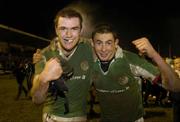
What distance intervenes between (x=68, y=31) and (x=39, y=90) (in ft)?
2.13

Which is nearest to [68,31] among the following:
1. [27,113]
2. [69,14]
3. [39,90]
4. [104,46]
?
[69,14]

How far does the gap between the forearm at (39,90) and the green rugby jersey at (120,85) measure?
80cm

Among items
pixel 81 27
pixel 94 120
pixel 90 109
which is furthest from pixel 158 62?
pixel 90 109

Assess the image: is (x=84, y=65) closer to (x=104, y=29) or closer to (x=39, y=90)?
(x=104, y=29)

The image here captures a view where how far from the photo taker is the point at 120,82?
4.02 m

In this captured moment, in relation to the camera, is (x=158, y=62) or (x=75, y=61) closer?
(x=158, y=62)

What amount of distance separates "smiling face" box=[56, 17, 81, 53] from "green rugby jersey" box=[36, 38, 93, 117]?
0.62 feet

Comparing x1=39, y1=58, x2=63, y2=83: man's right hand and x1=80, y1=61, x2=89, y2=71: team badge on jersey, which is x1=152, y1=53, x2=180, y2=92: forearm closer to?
x1=80, y1=61, x2=89, y2=71: team badge on jersey

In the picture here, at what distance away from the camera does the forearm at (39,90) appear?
335cm

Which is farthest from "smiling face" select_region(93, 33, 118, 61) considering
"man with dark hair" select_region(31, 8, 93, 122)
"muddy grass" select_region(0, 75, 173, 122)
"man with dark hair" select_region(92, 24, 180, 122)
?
"muddy grass" select_region(0, 75, 173, 122)

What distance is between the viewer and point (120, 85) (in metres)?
4.03

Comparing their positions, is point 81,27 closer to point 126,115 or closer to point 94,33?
point 94,33

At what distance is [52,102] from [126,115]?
804mm

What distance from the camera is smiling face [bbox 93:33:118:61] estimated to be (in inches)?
158
